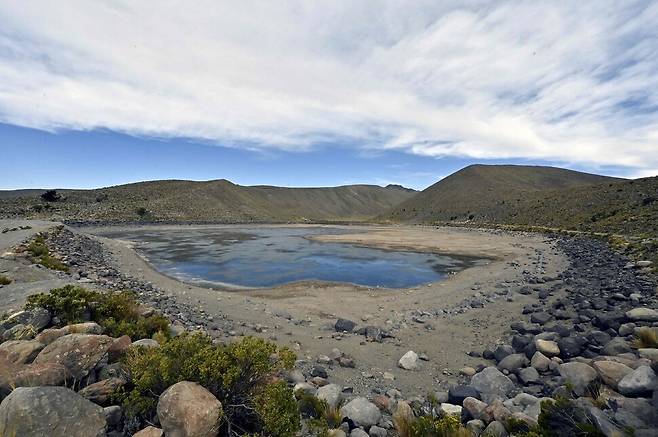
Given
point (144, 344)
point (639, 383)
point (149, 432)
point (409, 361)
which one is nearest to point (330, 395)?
point (149, 432)

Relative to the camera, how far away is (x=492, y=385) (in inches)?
295

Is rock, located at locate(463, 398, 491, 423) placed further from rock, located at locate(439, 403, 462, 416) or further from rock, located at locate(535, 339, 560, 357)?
rock, located at locate(535, 339, 560, 357)

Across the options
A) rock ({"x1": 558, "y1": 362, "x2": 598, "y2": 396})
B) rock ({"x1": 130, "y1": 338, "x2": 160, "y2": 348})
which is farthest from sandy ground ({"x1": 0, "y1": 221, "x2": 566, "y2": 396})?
rock ({"x1": 130, "y1": 338, "x2": 160, "y2": 348})

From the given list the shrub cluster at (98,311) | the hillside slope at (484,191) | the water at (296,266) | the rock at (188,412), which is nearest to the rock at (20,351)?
the shrub cluster at (98,311)

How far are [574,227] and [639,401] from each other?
62307 mm

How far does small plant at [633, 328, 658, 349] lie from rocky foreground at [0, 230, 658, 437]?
0.02 m

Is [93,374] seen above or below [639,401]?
above

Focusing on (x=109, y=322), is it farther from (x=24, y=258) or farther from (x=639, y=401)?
(x=24, y=258)

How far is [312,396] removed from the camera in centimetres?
609

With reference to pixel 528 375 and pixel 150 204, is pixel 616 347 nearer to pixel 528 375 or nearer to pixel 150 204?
pixel 528 375

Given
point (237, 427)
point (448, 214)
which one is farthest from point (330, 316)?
point (448, 214)

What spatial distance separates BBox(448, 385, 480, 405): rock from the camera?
6.75m

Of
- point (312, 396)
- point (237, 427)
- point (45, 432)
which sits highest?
point (45, 432)

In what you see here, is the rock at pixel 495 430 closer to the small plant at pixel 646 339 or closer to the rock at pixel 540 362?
the rock at pixel 540 362
